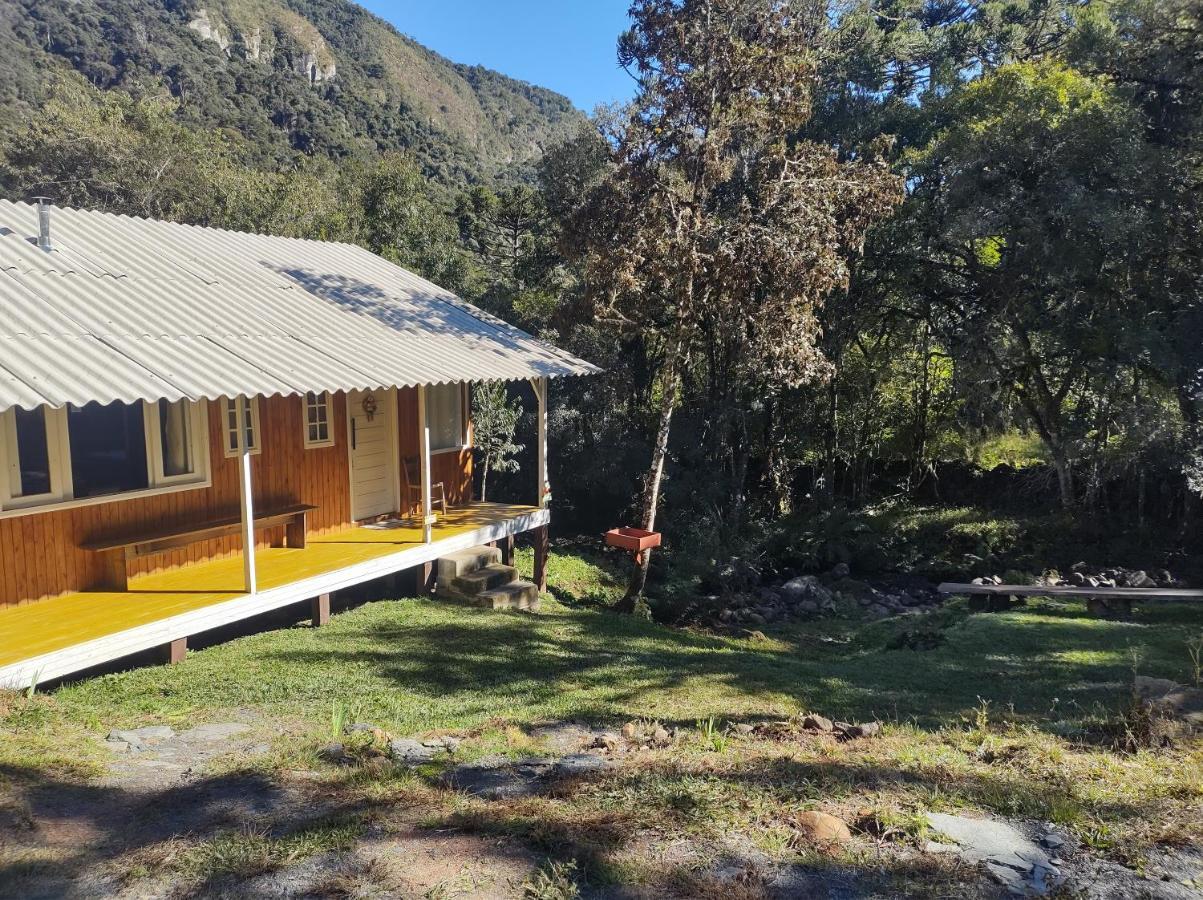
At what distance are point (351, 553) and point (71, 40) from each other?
65.6 m

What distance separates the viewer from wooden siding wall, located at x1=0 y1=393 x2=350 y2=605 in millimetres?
7094

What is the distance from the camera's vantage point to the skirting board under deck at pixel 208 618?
20.0ft

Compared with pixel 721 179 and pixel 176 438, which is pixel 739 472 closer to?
pixel 721 179

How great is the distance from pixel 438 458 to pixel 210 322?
4.45 metres

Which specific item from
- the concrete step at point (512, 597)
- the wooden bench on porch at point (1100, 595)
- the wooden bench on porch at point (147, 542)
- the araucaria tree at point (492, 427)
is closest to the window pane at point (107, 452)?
the wooden bench on porch at point (147, 542)

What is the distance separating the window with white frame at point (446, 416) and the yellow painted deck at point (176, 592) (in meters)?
1.77

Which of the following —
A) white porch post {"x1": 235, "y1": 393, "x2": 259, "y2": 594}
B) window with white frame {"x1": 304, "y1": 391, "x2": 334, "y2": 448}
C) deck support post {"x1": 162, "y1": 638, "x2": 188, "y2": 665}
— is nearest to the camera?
deck support post {"x1": 162, "y1": 638, "x2": 188, "y2": 665}

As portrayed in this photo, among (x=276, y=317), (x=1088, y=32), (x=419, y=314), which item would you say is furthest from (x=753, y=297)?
(x=1088, y=32)

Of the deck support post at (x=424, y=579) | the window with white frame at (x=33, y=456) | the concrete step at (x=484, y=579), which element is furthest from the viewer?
the deck support post at (x=424, y=579)

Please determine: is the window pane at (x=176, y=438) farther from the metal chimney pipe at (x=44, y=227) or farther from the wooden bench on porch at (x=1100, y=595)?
the wooden bench on porch at (x=1100, y=595)

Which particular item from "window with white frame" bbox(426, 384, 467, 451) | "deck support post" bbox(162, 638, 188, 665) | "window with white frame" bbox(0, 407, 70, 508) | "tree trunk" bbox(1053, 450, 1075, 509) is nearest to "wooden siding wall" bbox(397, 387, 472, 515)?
"window with white frame" bbox(426, 384, 467, 451)

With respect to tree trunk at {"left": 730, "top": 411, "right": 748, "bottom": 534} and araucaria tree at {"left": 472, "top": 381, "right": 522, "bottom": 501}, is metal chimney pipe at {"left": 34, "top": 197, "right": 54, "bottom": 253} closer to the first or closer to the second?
araucaria tree at {"left": 472, "top": 381, "right": 522, "bottom": 501}

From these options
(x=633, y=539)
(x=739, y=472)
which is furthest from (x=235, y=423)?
(x=739, y=472)

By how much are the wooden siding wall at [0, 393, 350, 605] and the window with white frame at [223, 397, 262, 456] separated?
88 mm
